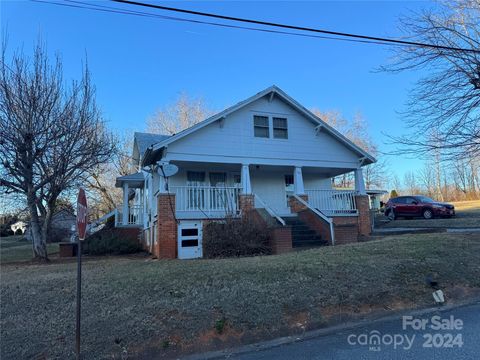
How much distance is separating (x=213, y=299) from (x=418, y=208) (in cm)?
2100

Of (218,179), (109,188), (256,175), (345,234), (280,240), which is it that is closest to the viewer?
(280,240)

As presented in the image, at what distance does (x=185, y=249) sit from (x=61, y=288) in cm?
599

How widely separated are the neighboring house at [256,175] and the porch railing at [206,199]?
0.04 metres

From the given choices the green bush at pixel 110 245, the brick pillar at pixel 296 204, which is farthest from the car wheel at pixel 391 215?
the green bush at pixel 110 245

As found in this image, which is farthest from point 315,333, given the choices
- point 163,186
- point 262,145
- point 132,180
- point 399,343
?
point 132,180

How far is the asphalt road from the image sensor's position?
15.7ft

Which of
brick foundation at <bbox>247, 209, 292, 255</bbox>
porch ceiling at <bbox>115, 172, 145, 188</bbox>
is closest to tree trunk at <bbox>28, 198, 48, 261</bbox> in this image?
porch ceiling at <bbox>115, 172, 145, 188</bbox>

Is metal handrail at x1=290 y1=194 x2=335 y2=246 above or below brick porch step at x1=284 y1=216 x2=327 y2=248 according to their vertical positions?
above

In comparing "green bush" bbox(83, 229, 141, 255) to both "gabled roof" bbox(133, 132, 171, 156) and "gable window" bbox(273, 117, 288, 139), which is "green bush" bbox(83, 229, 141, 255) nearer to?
"gabled roof" bbox(133, 132, 171, 156)

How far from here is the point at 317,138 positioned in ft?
56.9

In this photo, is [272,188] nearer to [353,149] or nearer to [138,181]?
[353,149]

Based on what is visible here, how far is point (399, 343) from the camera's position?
17.1ft

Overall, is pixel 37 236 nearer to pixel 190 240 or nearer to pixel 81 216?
pixel 190 240

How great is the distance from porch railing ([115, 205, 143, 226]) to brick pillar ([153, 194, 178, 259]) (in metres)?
7.64
